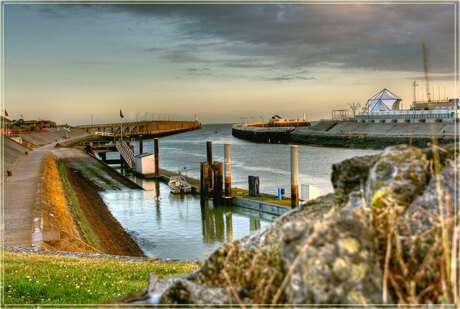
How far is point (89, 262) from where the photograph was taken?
10695 millimetres

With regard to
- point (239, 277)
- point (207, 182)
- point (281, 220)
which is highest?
point (281, 220)

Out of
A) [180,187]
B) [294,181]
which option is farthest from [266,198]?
[180,187]

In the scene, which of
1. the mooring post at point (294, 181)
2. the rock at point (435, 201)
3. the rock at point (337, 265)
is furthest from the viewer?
the mooring post at point (294, 181)

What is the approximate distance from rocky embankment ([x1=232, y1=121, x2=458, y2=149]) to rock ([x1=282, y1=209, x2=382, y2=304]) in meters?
66.4

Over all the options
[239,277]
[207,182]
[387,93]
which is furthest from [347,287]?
[387,93]

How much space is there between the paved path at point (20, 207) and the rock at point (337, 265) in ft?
41.0


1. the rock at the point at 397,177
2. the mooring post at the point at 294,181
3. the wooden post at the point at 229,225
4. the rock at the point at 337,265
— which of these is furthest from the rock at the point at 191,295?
the mooring post at the point at 294,181

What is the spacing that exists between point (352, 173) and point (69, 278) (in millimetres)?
7029

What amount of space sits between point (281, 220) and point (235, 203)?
2860 centimetres

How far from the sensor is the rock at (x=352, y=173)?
3.58 meters

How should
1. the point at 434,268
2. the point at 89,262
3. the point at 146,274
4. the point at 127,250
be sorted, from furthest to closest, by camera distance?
1. the point at 127,250
2. the point at 89,262
3. the point at 146,274
4. the point at 434,268

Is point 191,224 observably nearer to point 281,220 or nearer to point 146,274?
point 146,274

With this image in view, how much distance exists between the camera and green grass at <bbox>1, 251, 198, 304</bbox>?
288 inches

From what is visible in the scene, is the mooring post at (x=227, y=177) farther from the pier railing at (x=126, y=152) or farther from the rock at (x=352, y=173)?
the rock at (x=352, y=173)
